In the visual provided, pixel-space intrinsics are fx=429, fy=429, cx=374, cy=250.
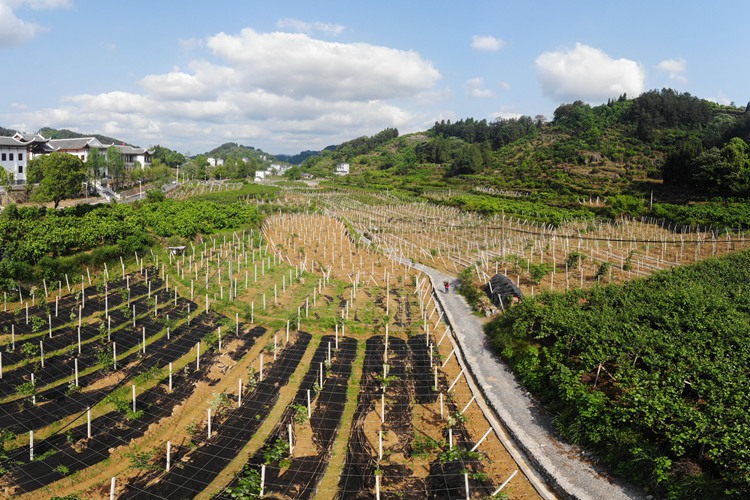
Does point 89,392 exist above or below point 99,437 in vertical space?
above

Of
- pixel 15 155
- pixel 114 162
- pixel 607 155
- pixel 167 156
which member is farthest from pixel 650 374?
pixel 167 156

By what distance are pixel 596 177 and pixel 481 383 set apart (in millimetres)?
59081

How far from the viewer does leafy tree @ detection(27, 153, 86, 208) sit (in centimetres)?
3023

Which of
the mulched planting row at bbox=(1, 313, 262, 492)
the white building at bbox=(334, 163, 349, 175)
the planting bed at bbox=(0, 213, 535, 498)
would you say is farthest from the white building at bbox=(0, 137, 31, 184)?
the white building at bbox=(334, 163, 349, 175)

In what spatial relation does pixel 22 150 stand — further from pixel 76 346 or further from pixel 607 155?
pixel 607 155

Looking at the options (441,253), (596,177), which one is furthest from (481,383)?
(596,177)

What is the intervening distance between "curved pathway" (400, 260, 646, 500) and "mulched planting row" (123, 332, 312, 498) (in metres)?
5.73

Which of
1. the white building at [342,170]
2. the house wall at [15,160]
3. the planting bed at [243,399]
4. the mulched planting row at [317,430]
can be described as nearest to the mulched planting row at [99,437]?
the planting bed at [243,399]

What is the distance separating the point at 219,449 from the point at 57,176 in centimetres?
3046

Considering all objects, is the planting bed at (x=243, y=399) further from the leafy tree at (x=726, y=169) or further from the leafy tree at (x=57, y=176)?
the leafy tree at (x=726, y=169)

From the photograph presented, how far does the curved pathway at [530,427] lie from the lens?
8.27m

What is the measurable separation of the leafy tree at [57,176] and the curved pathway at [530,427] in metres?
29.7

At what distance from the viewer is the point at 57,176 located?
30.6m

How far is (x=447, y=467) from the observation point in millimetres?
8703
